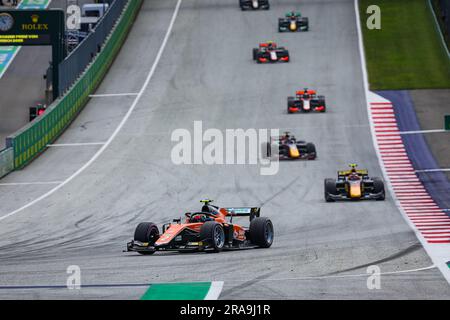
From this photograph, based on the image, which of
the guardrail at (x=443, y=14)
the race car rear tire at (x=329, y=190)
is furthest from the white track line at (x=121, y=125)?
the guardrail at (x=443, y=14)

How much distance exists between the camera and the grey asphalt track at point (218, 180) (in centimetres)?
1962

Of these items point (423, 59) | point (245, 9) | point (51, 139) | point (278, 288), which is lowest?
point (278, 288)

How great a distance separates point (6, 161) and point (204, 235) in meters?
20.4

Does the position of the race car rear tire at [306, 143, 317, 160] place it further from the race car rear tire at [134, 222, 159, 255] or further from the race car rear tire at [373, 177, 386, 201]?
the race car rear tire at [134, 222, 159, 255]

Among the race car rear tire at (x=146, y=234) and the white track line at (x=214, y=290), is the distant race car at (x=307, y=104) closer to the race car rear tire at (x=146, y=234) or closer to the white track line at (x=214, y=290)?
the race car rear tire at (x=146, y=234)

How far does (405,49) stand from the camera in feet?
201

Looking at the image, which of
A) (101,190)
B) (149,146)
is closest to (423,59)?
Answer: (149,146)

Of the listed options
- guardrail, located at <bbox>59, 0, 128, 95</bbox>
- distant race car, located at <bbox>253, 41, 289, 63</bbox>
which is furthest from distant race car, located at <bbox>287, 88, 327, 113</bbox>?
guardrail, located at <bbox>59, 0, 128, 95</bbox>

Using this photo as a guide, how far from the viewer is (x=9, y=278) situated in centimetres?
1958

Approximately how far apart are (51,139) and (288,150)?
1155 cm

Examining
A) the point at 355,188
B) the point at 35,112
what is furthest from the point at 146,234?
the point at 35,112

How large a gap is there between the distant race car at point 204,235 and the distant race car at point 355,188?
30.8 feet

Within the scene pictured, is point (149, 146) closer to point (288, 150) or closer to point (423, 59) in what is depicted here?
point (288, 150)

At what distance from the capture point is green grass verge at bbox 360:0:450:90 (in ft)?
181
